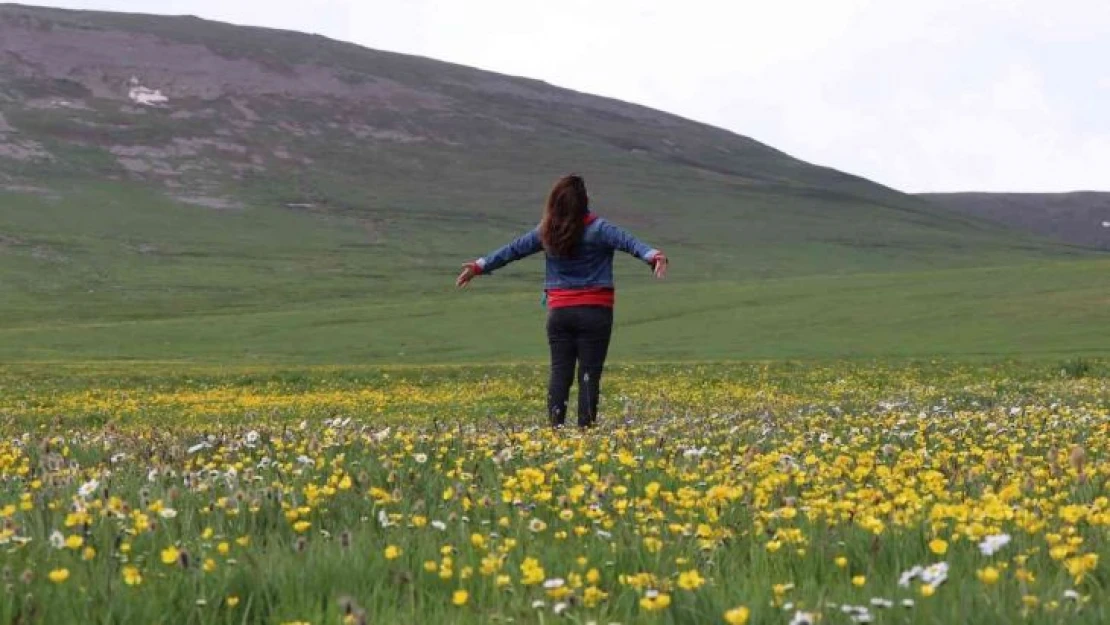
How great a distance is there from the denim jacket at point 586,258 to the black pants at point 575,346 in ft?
1.00

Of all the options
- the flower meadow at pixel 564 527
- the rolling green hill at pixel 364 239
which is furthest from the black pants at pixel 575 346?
the rolling green hill at pixel 364 239

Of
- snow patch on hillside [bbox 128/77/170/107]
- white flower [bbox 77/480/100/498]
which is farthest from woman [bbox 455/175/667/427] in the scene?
snow patch on hillside [bbox 128/77/170/107]

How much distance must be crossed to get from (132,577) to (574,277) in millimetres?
9490

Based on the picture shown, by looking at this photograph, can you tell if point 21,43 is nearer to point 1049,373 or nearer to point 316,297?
point 316,297

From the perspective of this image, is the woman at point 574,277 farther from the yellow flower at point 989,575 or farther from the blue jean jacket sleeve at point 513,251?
the yellow flower at point 989,575

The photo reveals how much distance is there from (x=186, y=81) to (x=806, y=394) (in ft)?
583

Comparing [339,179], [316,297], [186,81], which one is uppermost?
[186,81]

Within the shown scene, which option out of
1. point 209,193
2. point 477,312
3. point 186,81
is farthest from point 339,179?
point 477,312

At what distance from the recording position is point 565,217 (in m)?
13.0

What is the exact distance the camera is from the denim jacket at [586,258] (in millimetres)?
13055

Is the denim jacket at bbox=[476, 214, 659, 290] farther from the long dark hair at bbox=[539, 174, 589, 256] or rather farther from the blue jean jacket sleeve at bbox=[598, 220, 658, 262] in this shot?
the long dark hair at bbox=[539, 174, 589, 256]

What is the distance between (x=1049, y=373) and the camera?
101 feet

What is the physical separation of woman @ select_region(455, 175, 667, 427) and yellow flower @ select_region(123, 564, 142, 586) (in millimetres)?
8647

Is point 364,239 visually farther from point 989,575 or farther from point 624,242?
point 989,575
